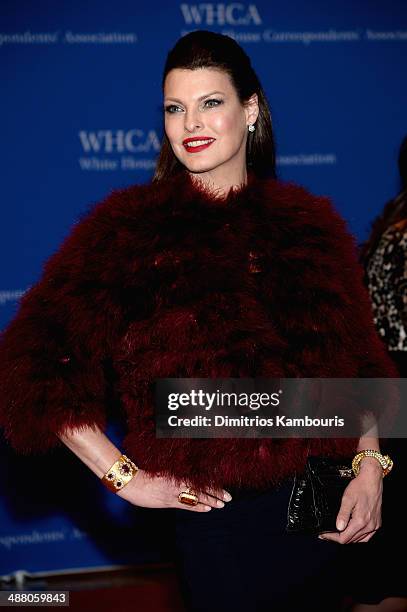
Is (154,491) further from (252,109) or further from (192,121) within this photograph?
(252,109)

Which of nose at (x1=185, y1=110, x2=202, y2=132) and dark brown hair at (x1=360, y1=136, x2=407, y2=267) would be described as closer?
nose at (x1=185, y1=110, x2=202, y2=132)

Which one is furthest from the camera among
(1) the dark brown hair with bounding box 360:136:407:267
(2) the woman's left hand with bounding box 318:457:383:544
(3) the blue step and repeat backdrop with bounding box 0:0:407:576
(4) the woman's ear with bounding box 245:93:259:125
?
(3) the blue step and repeat backdrop with bounding box 0:0:407:576

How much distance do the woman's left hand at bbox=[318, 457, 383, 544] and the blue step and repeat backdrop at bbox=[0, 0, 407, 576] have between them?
202 centimetres

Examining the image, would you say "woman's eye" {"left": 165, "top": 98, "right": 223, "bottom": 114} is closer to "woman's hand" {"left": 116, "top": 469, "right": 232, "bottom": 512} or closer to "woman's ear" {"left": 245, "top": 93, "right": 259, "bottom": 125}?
"woman's ear" {"left": 245, "top": 93, "right": 259, "bottom": 125}

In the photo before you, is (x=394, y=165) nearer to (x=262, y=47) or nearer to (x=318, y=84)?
(x=318, y=84)

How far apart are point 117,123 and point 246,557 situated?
245cm

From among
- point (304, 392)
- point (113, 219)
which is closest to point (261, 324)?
point (304, 392)

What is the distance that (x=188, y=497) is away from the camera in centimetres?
172

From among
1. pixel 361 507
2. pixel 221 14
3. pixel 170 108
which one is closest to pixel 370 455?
pixel 361 507

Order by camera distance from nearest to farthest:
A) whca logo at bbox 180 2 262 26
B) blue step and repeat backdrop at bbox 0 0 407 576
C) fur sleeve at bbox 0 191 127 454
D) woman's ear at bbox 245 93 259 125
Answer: fur sleeve at bbox 0 191 127 454 < woman's ear at bbox 245 93 259 125 < blue step and repeat backdrop at bbox 0 0 407 576 < whca logo at bbox 180 2 262 26

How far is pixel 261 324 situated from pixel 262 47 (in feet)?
7.91

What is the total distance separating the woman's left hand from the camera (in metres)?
1.82

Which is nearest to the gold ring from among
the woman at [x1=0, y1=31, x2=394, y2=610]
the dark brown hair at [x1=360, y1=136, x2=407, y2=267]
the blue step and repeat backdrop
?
the woman at [x1=0, y1=31, x2=394, y2=610]

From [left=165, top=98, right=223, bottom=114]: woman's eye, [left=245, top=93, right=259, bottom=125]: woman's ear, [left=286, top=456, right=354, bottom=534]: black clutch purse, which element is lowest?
[left=286, top=456, right=354, bottom=534]: black clutch purse
